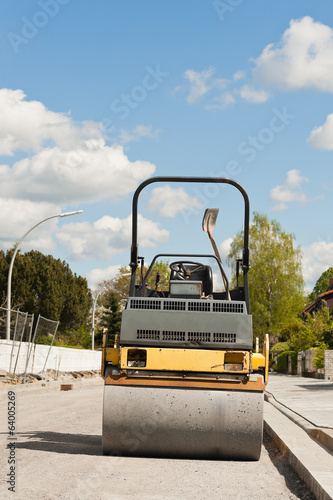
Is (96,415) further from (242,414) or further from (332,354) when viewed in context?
(332,354)

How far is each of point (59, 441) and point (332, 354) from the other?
2396cm

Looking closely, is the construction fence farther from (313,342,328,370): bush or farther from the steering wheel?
the steering wheel

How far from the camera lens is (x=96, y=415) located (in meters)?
14.7

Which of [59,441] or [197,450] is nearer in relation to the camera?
[197,450]

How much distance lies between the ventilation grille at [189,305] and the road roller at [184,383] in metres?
0.01

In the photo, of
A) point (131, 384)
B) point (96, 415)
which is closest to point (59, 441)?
point (131, 384)

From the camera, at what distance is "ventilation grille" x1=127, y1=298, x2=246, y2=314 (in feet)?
28.0

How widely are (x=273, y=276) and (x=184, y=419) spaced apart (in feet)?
173

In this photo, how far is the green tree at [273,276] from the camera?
5978 centimetres

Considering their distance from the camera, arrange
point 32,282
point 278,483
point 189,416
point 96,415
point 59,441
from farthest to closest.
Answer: point 32,282
point 96,415
point 59,441
point 189,416
point 278,483

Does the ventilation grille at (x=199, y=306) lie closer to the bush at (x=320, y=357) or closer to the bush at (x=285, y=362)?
the bush at (x=320, y=357)

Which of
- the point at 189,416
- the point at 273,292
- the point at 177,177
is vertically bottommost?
the point at 189,416

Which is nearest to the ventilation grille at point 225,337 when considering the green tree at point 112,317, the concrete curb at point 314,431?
the concrete curb at point 314,431

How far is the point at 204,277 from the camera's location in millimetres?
9844
